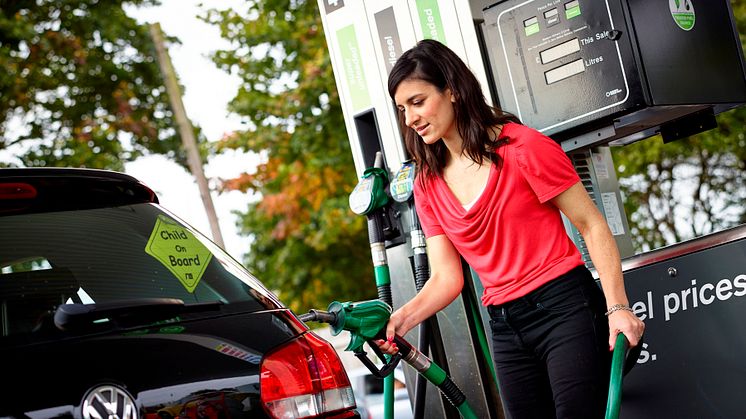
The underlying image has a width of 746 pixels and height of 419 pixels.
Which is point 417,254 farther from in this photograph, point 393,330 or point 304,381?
point 304,381

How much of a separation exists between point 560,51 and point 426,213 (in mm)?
1117

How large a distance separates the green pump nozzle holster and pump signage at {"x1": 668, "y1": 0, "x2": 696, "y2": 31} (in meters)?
1.80

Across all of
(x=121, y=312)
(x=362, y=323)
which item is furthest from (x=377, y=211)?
(x=121, y=312)

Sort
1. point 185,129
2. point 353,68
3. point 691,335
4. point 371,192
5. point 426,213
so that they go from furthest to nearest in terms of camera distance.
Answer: point 185,129 < point 353,68 < point 371,192 < point 691,335 < point 426,213

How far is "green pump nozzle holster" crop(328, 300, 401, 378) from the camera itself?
9.25 feet

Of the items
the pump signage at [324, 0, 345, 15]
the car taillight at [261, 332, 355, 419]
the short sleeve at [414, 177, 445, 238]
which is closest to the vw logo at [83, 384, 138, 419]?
the car taillight at [261, 332, 355, 419]

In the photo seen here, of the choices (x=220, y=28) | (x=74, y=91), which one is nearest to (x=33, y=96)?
(x=74, y=91)

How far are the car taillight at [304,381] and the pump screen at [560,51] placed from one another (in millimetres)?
1794

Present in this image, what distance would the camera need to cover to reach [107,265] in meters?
2.55

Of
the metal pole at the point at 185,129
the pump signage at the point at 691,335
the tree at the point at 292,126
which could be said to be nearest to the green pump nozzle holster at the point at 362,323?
the pump signage at the point at 691,335

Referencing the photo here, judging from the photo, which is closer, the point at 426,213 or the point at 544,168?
the point at 544,168

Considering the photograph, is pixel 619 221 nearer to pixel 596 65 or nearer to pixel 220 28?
pixel 596 65

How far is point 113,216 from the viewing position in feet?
8.90

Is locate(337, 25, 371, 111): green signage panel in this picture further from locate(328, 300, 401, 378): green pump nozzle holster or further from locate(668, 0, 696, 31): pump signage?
locate(328, 300, 401, 378): green pump nozzle holster
